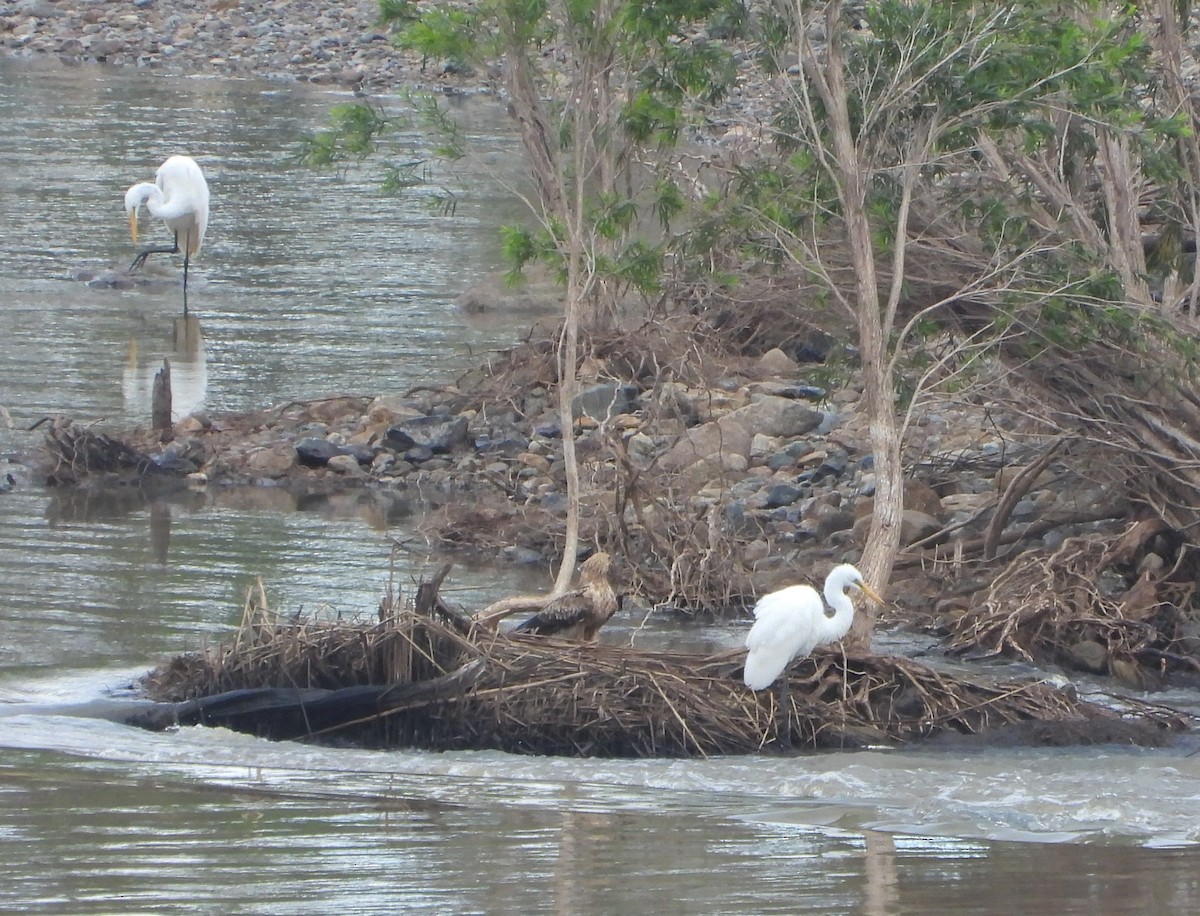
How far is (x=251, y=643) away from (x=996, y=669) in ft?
14.3

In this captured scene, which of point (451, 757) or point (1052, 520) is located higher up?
point (1052, 520)

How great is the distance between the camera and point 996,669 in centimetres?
1213

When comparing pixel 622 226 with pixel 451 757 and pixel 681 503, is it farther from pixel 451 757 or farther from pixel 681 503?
pixel 451 757

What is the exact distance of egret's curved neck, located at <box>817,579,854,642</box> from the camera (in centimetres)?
1029

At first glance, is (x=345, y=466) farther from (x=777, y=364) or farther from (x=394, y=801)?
(x=394, y=801)

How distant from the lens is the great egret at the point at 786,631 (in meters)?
10.1

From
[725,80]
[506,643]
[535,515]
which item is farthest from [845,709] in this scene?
[535,515]

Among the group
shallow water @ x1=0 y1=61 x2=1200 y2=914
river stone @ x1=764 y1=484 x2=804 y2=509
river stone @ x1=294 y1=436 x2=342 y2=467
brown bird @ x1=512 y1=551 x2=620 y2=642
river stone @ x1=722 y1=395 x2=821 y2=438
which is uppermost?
river stone @ x1=722 y1=395 x2=821 y2=438

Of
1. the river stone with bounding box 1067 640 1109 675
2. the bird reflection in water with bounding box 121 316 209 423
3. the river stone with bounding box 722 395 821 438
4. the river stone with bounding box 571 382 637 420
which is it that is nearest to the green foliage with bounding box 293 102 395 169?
the river stone with bounding box 1067 640 1109 675

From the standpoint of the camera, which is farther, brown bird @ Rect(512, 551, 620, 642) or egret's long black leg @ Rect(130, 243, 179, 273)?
egret's long black leg @ Rect(130, 243, 179, 273)

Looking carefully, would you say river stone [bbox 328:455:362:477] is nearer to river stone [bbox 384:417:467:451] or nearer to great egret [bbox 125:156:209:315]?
river stone [bbox 384:417:467:451]

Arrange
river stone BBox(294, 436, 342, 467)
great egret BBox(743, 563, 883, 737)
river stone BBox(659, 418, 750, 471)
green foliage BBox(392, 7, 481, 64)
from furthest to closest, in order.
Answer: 1. river stone BBox(294, 436, 342, 467)
2. river stone BBox(659, 418, 750, 471)
3. green foliage BBox(392, 7, 481, 64)
4. great egret BBox(743, 563, 883, 737)

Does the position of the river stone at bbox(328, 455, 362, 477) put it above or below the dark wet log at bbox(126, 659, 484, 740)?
above

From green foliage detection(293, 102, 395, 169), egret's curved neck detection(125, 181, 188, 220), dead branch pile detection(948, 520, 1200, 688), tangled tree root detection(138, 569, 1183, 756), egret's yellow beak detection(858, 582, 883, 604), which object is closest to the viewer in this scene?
tangled tree root detection(138, 569, 1183, 756)
